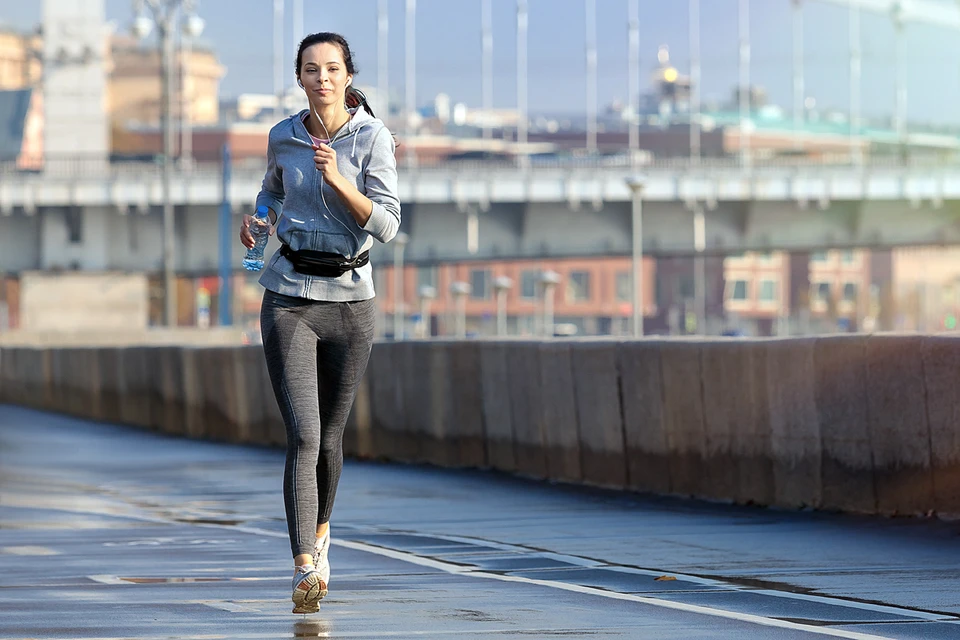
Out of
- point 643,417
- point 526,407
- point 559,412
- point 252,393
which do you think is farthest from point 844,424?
point 252,393

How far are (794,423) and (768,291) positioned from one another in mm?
168888

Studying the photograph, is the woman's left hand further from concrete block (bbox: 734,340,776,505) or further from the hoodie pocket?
concrete block (bbox: 734,340,776,505)

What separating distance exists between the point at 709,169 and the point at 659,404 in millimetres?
62856

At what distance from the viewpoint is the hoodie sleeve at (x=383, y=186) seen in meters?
7.71

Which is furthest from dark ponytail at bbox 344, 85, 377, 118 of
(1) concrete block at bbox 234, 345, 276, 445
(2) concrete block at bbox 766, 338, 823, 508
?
(1) concrete block at bbox 234, 345, 276, 445

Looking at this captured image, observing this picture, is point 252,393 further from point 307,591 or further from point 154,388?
point 307,591

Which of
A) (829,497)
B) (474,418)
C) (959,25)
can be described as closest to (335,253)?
(829,497)

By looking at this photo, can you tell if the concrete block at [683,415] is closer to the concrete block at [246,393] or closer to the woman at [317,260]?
the woman at [317,260]

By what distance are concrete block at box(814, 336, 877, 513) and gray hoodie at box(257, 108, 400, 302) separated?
14.9ft

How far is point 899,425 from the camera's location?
1136 cm

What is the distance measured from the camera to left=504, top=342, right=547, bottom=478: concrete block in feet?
51.2

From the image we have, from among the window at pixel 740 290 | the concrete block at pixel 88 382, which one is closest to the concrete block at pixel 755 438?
the concrete block at pixel 88 382

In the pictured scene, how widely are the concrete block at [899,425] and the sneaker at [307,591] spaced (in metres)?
4.54

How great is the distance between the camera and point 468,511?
12.6m
